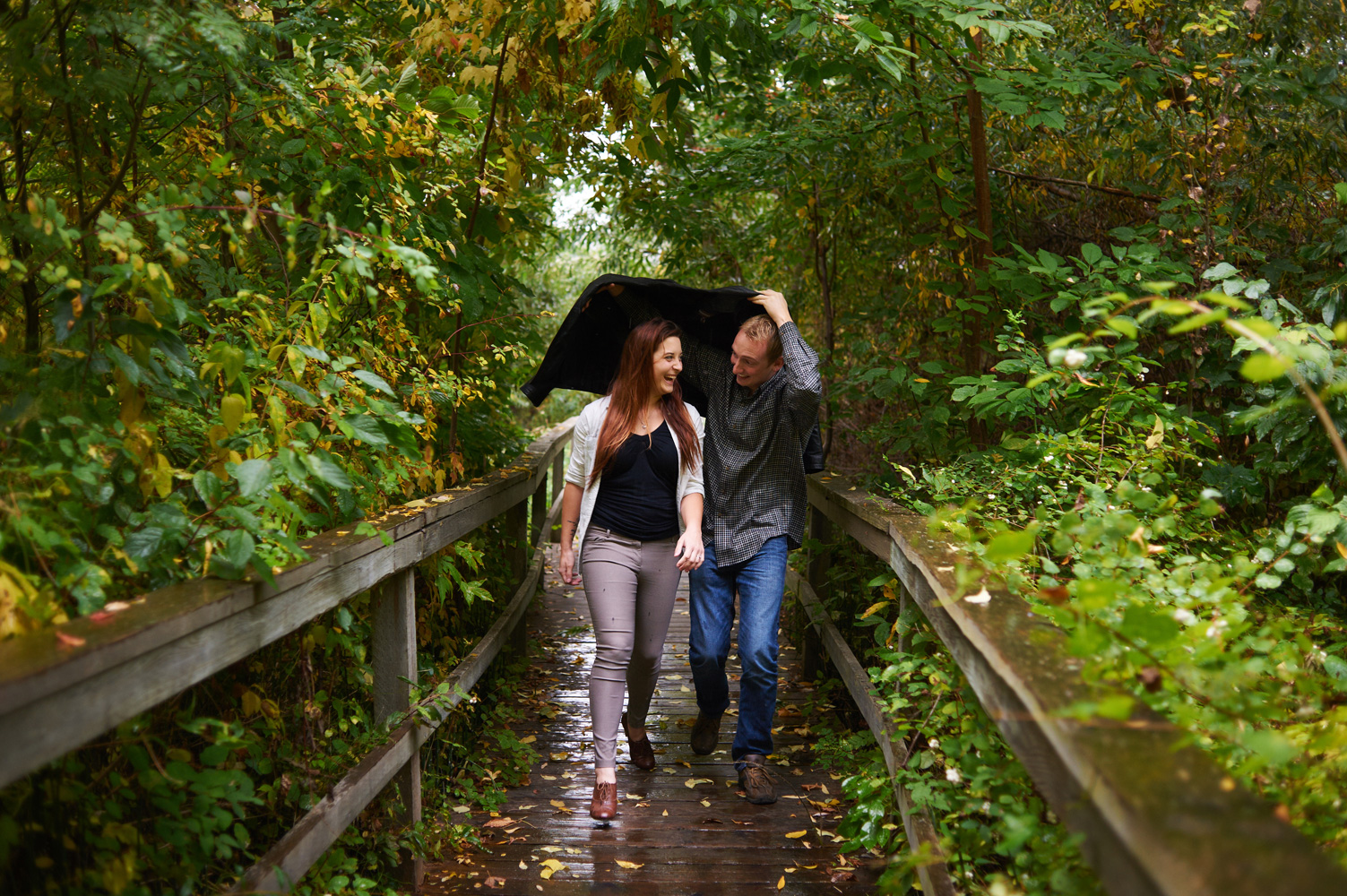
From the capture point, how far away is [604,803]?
3.60m

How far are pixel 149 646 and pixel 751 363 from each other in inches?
107

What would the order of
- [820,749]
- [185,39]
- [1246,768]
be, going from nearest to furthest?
[1246,768] → [185,39] → [820,749]

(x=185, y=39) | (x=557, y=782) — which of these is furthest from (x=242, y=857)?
(x=185, y=39)

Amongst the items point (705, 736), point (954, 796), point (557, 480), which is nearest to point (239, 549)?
point (954, 796)

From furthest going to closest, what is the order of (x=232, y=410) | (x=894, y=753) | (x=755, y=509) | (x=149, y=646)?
1. (x=755, y=509)
2. (x=894, y=753)
3. (x=232, y=410)
4. (x=149, y=646)

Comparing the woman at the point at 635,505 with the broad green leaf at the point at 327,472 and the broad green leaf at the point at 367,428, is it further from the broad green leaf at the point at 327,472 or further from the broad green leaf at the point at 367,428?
the broad green leaf at the point at 327,472

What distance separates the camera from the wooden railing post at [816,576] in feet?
17.3

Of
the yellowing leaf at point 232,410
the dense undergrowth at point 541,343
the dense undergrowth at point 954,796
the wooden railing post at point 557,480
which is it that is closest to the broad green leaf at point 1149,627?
the dense undergrowth at point 541,343

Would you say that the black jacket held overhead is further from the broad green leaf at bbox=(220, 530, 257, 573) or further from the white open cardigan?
the broad green leaf at bbox=(220, 530, 257, 573)

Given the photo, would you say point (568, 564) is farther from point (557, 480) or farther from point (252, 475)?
point (557, 480)

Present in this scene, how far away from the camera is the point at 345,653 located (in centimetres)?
297

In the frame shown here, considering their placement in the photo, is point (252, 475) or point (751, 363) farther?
point (751, 363)

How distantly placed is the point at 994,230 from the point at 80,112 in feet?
14.3

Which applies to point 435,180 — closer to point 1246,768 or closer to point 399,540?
point 399,540
